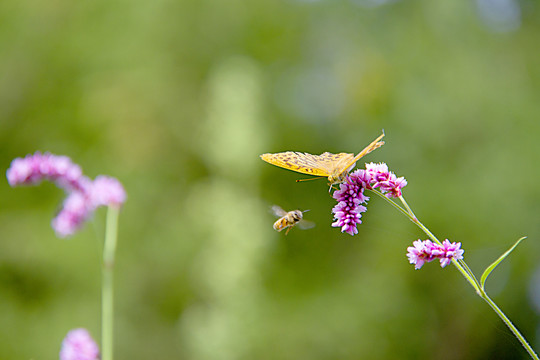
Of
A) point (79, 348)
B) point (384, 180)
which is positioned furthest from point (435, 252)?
point (79, 348)

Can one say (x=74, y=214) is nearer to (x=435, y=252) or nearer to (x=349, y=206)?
(x=349, y=206)

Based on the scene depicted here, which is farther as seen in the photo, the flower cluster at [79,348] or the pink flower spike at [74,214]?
the pink flower spike at [74,214]

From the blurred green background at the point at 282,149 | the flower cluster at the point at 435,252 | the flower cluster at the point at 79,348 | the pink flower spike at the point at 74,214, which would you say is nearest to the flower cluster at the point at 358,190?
the flower cluster at the point at 435,252

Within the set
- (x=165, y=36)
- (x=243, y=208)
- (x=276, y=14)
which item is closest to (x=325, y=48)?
(x=276, y=14)

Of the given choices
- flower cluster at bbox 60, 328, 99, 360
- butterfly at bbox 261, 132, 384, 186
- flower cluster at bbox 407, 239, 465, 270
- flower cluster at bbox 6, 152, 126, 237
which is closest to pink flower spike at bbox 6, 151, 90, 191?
flower cluster at bbox 6, 152, 126, 237

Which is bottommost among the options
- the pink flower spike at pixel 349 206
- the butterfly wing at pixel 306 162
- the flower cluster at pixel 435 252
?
the flower cluster at pixel 435 252

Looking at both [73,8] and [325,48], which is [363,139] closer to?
[325,48]

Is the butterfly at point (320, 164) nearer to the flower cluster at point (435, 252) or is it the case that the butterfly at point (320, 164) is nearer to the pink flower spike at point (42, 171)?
the flower cluster at point (435, 252)

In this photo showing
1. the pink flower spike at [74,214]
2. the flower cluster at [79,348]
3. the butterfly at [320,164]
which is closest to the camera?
the butterfly at [320,164]
